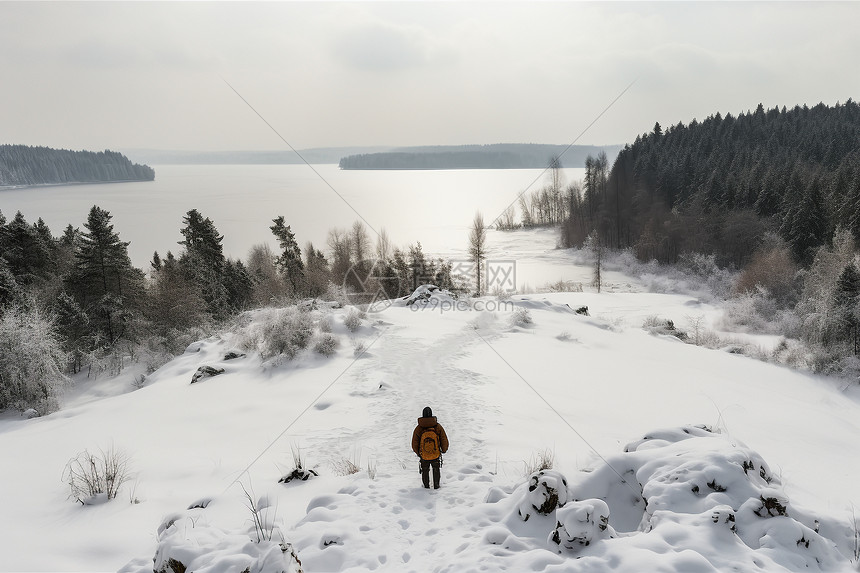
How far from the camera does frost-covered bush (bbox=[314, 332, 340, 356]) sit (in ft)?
53.2

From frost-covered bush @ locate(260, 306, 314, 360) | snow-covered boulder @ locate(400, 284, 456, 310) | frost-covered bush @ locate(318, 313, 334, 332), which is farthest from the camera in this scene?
snow-covered boulder @ locate(400, 284, 456, 310)

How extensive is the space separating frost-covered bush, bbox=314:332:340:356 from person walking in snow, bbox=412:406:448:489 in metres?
9.70

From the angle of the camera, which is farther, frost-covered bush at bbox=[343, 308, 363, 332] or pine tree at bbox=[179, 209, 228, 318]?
pine tree at bbox=[179, 209, 228, 318]

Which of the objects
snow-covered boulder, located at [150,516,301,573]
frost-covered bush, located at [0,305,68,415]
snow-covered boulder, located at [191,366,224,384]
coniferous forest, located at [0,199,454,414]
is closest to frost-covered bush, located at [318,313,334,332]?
coniferous forest, located at [0,199,454,414]

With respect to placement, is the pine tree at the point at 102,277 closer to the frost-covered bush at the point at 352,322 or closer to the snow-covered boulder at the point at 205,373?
the snow-covered boulder at the point at 205,373

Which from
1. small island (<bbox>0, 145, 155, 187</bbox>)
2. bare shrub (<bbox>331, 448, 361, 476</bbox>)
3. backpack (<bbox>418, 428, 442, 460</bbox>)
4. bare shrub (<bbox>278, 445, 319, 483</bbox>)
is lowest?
bare shrub (<bbox>331, 448, 361, 476</bbox>)

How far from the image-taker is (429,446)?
Answer: 23.3 ft

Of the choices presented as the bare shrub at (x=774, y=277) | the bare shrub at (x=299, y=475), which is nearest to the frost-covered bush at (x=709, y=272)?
the bare shrub at (x=774, y=277)

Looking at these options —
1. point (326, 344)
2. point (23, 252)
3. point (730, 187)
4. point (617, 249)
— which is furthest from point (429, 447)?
point (617, 249)

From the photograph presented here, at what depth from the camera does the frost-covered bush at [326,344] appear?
16.2m

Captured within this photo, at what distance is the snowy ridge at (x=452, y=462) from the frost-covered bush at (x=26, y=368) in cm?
428

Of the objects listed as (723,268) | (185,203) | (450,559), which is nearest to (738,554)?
(450,559)

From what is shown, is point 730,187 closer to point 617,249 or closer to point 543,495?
point 617,249

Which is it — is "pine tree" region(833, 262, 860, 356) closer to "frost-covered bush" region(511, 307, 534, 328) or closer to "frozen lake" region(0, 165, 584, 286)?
"frost-covered bush" region(511, 307, 534, 328)
